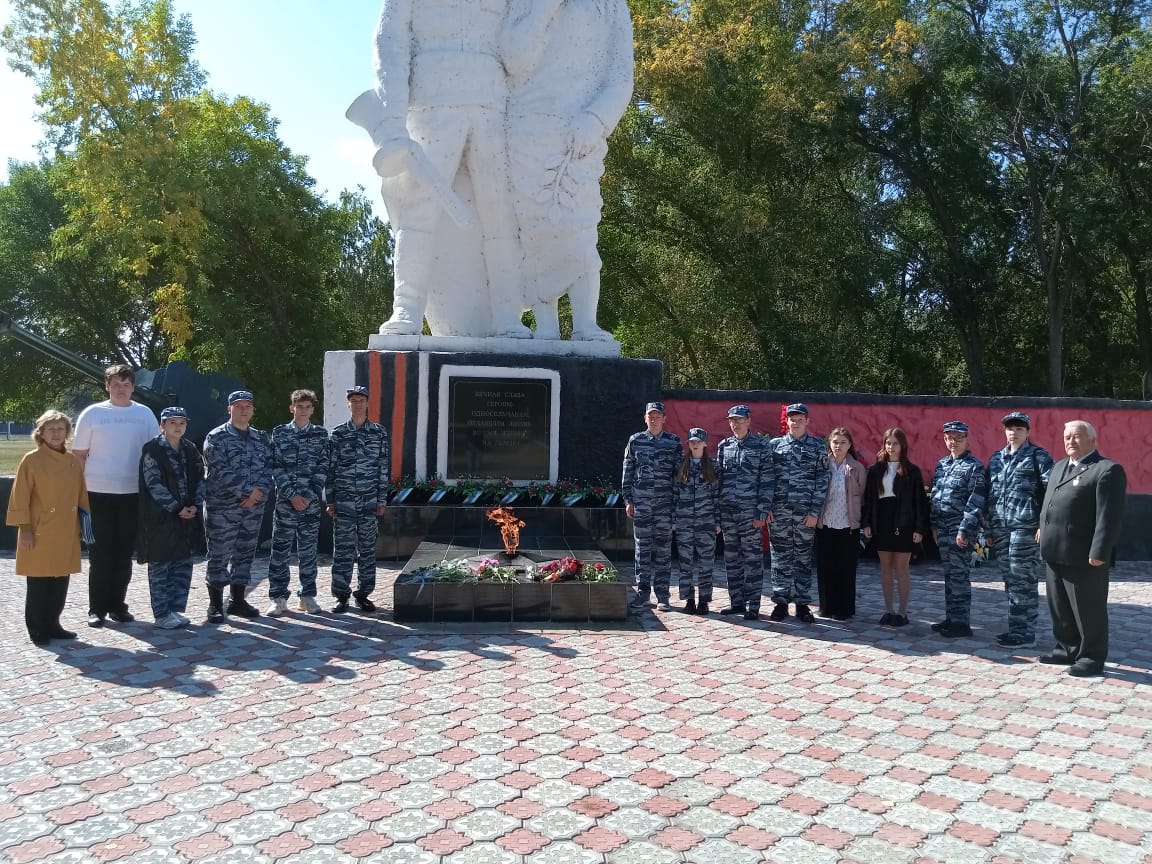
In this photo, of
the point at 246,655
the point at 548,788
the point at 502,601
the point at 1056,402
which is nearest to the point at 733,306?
the point at 1056,402

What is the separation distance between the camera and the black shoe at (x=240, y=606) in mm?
5434

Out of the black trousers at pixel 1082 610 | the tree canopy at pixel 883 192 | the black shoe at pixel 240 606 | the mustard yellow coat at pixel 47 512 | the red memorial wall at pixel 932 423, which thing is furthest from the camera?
the tree canopy at pixel 883 192

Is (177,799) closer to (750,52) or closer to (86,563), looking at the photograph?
(86,563)

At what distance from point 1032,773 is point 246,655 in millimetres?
3547

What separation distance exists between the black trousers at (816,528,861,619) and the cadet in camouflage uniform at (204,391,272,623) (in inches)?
136

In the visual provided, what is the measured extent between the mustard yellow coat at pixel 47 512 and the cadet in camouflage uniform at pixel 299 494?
3.63 feet

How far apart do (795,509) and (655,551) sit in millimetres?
921

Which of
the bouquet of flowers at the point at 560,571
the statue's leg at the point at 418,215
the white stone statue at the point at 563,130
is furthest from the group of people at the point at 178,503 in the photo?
the white stone statue at the point at 563,130

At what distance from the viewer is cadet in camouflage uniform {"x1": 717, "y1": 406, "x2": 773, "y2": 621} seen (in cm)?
566

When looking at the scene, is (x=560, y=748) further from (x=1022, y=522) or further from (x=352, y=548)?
(x=1022, y=522)

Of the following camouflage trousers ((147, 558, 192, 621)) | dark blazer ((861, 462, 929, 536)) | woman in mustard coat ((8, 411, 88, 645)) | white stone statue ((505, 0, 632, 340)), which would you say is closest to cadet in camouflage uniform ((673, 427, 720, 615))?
dark blazer ((861, 462, 929, 536))

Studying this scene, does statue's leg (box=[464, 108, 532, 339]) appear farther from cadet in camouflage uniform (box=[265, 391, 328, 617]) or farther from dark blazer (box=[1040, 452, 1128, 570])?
dark blazer (box=[1040, 452, 1128, 570])

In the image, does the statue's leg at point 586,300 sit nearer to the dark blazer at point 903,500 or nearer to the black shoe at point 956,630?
the dark blazer at point 903,500

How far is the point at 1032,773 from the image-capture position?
323cm
